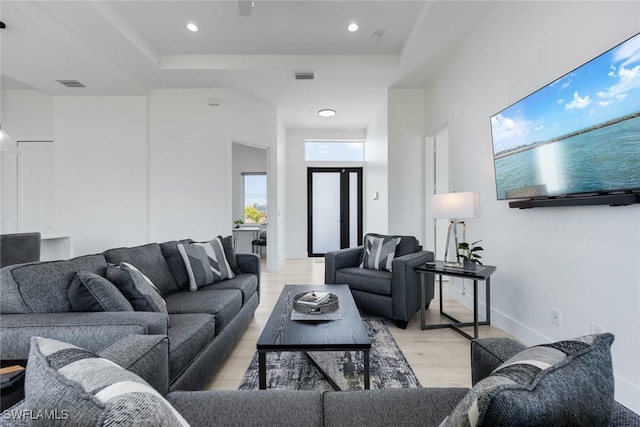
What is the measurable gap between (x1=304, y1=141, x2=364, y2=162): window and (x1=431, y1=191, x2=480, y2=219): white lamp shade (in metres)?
4.07

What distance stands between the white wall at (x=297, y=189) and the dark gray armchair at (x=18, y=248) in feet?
13.7

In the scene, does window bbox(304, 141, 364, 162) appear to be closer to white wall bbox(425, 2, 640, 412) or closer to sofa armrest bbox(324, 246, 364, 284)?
white wall bbox(425, 2, 640, 412)

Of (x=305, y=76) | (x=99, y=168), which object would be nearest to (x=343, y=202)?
(x=305, y=76)

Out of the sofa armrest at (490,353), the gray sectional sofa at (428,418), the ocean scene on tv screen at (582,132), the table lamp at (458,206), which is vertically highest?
the ocean scene on tv screen at (582,132)

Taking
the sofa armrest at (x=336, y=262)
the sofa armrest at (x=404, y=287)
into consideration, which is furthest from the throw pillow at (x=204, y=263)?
the sofa armrest at (x=404, y=287)

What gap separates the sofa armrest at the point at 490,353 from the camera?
96 centimetres

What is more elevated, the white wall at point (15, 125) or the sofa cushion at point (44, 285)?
the white wall at point (15, 125)

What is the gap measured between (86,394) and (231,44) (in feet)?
12.6

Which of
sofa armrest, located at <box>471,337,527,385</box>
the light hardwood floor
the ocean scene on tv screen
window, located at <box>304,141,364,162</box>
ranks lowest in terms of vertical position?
the light hardwood floor

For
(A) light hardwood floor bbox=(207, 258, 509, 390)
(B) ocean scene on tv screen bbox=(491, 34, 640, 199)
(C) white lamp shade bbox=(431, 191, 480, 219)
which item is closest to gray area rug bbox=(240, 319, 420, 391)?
(A) light hardwood floor bbox=(207, 258, 509, 390)

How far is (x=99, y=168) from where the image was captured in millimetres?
4301

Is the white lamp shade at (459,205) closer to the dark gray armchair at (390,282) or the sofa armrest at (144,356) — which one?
the dark gray armchair at (390,282)

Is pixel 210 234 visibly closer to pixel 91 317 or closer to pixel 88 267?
pixel 88 267

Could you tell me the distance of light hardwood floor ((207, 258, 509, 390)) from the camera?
6.12ft
